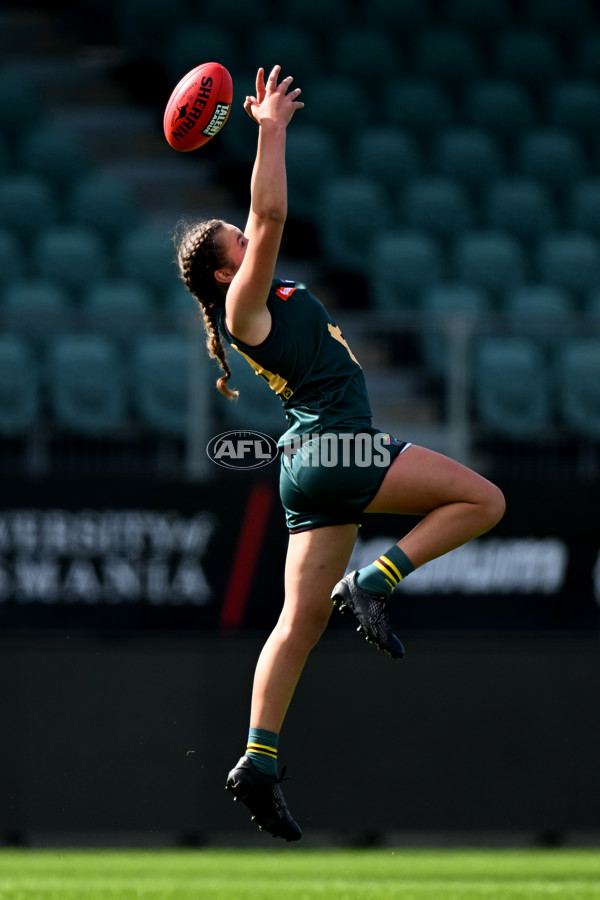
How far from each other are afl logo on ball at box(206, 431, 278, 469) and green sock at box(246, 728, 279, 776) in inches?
135

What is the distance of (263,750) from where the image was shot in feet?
16.5

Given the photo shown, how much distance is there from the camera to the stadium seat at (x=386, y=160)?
44.9ft

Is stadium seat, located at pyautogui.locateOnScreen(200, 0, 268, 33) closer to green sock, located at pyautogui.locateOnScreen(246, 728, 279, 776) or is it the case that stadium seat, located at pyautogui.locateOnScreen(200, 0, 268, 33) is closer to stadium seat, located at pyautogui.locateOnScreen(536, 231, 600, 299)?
stadium seat, located at pyautogui.locateOnScreen(536, 231, 600, 299)

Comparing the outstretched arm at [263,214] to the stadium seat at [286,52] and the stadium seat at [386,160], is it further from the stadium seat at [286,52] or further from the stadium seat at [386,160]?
the stadium seat at [286,52]

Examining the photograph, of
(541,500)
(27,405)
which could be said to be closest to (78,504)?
(27,405)

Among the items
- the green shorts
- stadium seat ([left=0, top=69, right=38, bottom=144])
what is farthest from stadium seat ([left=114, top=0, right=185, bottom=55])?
the green shorts

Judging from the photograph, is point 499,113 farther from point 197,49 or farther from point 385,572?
point 385,572

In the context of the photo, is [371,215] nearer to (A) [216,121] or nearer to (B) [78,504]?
(B) [78,504]

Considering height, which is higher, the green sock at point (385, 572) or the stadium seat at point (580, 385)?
the stadium seat at point (580, 385)

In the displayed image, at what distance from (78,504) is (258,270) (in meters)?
4.78

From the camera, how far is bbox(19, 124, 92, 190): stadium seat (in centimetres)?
1347

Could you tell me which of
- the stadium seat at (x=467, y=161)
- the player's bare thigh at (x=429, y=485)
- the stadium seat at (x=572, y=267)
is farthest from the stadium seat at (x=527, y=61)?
the player's bare thigh at (x=429, y=485)

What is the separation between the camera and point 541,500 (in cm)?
939

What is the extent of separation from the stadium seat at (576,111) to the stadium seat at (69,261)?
539 cm
